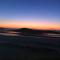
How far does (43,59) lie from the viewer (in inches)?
292

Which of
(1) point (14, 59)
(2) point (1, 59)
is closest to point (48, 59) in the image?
(1) point (14, 59)

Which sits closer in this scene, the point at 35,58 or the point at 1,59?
the point at 1,59

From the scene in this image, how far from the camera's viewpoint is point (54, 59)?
24.5 ft

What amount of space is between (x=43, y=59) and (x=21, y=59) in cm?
113

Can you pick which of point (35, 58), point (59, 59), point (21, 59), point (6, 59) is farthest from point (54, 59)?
point (6, 59)

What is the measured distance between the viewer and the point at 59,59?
7.48m

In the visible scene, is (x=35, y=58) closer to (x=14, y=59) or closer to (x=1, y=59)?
(x=14, y=59)

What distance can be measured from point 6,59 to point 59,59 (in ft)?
8.81

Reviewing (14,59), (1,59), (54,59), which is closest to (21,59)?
(14,59)

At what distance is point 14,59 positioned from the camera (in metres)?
7.19

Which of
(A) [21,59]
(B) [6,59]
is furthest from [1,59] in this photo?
(A) [21,59]

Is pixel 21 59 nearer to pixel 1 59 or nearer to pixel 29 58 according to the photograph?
pixel 29 58

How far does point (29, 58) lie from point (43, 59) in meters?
0.71

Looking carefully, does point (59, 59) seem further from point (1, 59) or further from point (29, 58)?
point (1, 59)
